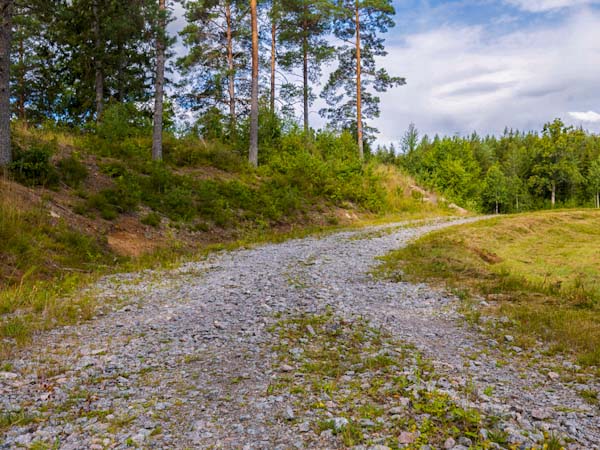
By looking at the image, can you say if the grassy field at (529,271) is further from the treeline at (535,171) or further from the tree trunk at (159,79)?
the treeline at (535,171)

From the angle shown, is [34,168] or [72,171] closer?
[34,168]

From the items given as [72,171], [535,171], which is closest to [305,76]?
[72,171]

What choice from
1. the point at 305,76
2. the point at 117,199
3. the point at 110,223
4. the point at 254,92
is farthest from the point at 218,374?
the point at 305,76

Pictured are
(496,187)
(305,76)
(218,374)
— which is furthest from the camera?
(496,187)

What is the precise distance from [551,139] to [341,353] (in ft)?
273

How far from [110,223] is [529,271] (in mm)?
12366

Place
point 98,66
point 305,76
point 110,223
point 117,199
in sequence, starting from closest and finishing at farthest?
point 110,223 < point 117,199 < point 98,66 < point 305,76

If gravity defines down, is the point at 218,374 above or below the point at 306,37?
below

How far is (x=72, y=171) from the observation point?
13.9 m

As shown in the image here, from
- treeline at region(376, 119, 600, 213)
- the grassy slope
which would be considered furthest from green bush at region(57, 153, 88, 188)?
treeline at region(376, 119, 600, 213)

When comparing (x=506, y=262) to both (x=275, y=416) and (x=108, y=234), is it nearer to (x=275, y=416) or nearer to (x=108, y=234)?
(x=275, y=416)

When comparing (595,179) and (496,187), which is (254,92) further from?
(595,179)

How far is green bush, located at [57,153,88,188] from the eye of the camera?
13488 millimetres

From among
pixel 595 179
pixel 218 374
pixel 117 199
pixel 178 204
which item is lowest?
pixel 218 374
